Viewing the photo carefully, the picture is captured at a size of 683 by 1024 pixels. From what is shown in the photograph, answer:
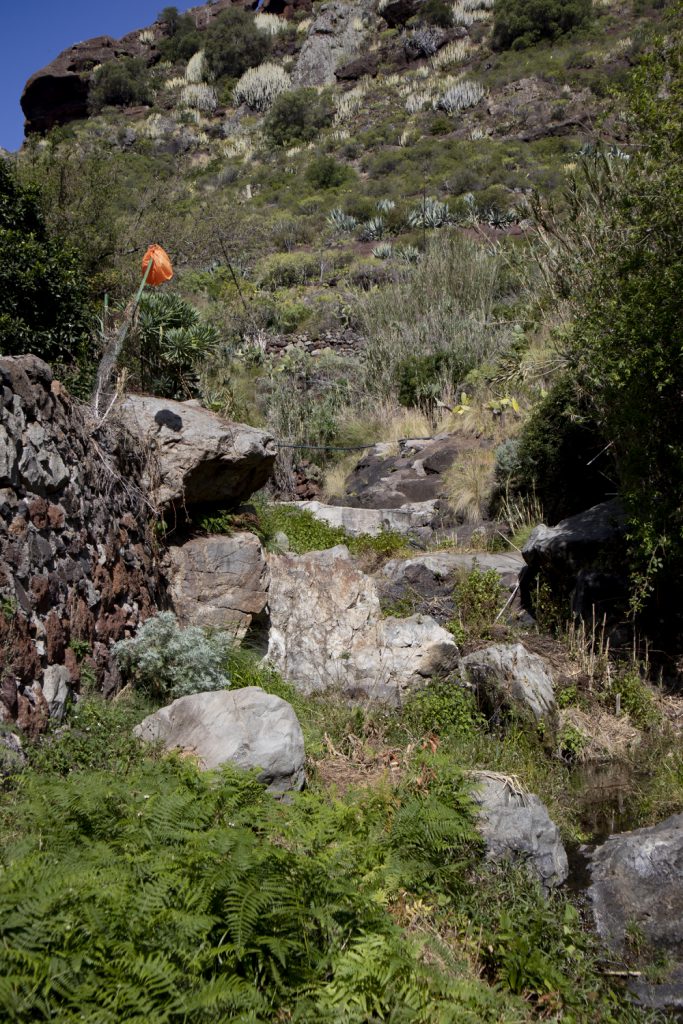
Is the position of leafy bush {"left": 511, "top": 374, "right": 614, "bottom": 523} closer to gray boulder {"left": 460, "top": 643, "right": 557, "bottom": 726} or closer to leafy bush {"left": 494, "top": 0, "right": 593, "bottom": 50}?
gray boulder {"left": 460, "top": 643, "right": 557, "bottom": 726}

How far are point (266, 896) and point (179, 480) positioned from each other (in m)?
4.14

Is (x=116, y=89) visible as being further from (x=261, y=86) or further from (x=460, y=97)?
(x=460, y=97)

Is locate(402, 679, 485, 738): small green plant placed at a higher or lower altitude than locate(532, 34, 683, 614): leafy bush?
lower

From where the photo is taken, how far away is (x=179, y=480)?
6270mm

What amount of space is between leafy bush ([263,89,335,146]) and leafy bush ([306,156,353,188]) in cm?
674

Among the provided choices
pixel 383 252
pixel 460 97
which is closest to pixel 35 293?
pixel 383 252

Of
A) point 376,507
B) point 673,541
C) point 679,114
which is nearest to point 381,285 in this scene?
point 376,507

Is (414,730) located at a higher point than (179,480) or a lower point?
lower

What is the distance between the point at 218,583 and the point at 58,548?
177 cm

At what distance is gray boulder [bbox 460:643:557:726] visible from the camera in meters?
5.44

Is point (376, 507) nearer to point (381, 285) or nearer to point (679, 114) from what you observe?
point (679, 114)

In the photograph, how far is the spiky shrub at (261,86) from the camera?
41375 millimetres

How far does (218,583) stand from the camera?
624 centimetres

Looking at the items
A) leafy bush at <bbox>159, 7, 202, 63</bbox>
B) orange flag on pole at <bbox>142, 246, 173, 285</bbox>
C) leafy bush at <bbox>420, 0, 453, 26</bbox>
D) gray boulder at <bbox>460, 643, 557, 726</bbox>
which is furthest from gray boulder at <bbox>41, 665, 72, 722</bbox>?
leafy bush at <bbox>159, 7, 202, 63</bbox>
